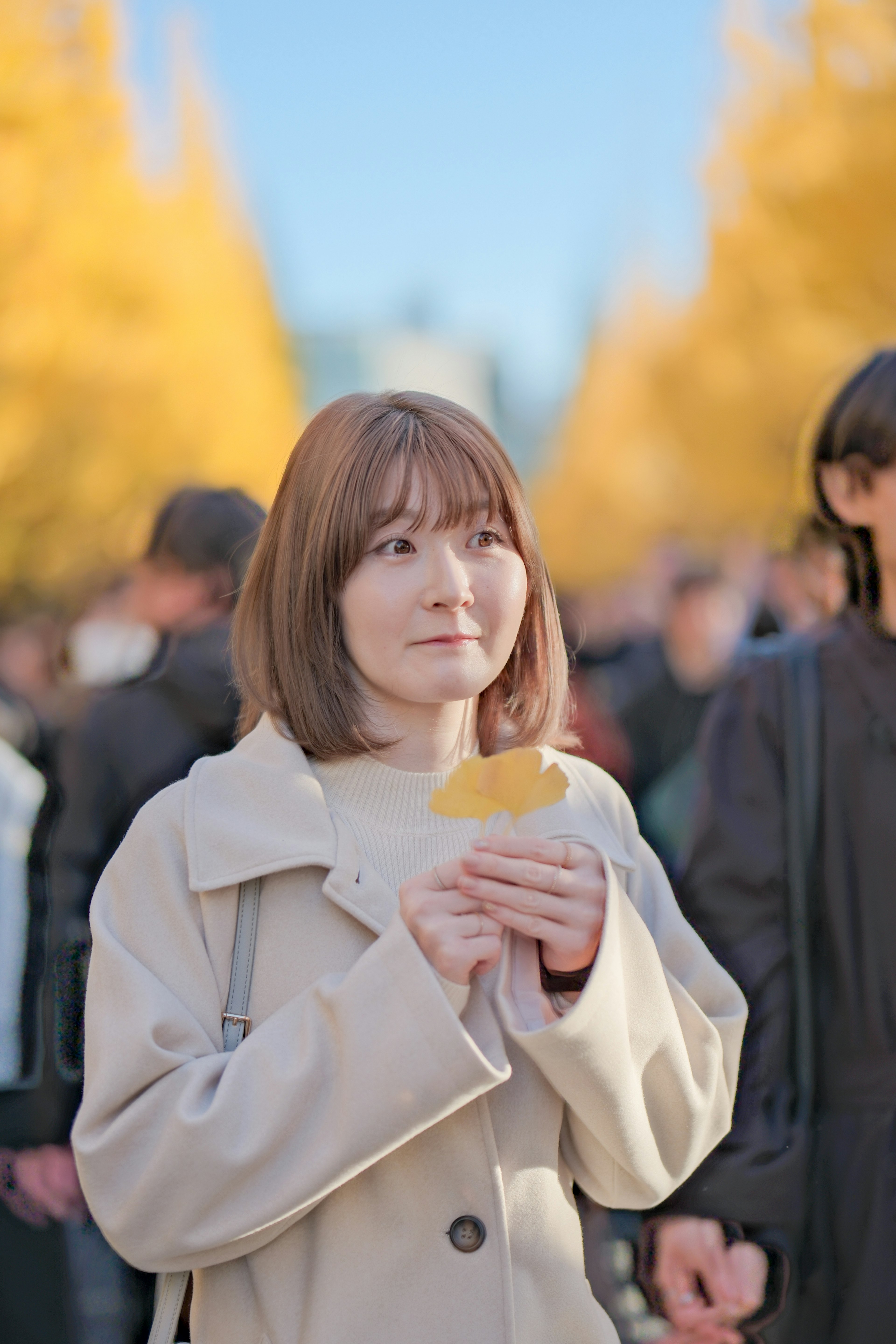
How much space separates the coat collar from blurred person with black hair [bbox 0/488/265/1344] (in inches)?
24.6

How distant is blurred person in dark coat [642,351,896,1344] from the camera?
174 cm

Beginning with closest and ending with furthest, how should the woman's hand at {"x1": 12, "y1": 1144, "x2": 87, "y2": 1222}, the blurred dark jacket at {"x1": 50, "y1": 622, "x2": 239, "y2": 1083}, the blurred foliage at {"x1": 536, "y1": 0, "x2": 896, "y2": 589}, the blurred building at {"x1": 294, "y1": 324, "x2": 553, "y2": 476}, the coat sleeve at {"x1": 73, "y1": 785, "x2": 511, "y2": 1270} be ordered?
1. the coat sleeve at {"x1": 73, "y1": 785, "x2": 511, "y2": 1270}
2. the woman's hand at {"x1": 12, "y1": 1144, "x2": 87, "y2": 1222}
3. the blurred dark jacket at {"x1": 50, "y1": 622, "x2": 239, "y2": 1083}
4. the blurred foliage at {"x1": 536, "y1": 0, "x2": 896, "y2": 589}
5. the blurred building at {"x1": 294, "y1": 324, "x2": 553, "y2": 476}

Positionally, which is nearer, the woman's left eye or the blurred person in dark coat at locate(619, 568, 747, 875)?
the woman's left eye

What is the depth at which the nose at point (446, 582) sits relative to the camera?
1379 millimetres

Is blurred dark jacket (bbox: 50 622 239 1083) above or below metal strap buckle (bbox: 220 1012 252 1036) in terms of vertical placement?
below

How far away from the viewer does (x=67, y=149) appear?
1405cm

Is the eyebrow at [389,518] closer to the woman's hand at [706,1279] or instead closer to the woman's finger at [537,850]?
the woman's finger at [537,850]

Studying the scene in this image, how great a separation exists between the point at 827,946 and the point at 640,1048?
634mm

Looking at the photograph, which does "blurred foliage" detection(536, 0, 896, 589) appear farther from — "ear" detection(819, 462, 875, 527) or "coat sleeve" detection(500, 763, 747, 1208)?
"coat sleeve" detection(500, 763, 747, 1208)

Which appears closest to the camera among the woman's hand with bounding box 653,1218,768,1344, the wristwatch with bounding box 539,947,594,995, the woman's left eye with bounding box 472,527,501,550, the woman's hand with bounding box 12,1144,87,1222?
the wristwatch with bounding box 539,947,594,995

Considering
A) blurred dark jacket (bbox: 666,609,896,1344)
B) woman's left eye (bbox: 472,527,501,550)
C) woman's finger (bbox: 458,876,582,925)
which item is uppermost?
woman's left eye (bbox: 472,527,501,550)


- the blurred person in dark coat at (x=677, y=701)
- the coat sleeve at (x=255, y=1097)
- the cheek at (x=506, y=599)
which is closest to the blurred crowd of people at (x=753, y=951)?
the cheek at (x=506, y=599)

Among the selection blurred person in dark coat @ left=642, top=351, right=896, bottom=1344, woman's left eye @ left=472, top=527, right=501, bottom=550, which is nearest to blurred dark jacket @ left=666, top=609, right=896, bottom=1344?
blurred person in dark coat @ left=642, top=351, right=896, bottom=1344

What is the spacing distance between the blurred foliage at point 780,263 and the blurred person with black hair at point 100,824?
5.82 metres
